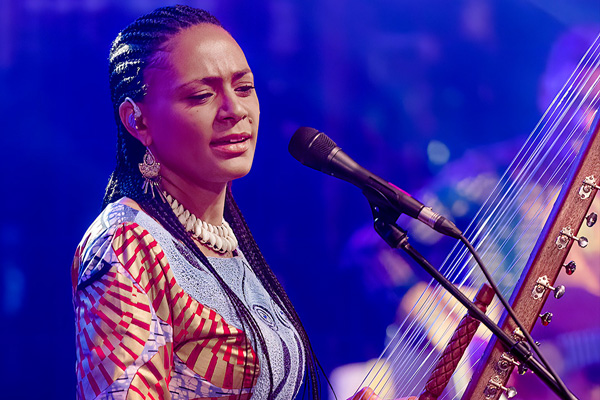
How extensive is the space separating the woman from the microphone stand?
1.31 feet

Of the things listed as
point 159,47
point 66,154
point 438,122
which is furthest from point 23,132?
point 438,122

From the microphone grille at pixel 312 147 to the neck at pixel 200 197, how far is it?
1.14ft

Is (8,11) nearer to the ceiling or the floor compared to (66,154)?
nearer to the ceiling

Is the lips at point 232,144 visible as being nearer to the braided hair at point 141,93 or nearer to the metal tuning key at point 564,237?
the braided hair at point 141,93

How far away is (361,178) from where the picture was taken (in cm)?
95

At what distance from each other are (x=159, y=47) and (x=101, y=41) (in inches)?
11.4

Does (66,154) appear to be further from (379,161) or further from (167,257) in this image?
(379,161)

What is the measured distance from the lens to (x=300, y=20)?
166cm

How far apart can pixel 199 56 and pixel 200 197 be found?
283mm

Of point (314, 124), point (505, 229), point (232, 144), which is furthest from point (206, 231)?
point (505, 229)

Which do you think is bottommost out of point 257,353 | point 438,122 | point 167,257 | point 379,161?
point 257,353

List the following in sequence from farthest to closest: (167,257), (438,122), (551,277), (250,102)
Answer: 1. (438,122)
2. (250,102)
3. (167,257)
4. (551,277)

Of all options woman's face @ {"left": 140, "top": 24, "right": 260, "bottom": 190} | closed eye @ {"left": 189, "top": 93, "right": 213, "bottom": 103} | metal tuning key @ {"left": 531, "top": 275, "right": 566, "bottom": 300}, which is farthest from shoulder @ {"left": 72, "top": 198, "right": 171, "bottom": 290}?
metal tuning key @ {"left": 531, "top": 275, "right": 566, "bottom": 300}

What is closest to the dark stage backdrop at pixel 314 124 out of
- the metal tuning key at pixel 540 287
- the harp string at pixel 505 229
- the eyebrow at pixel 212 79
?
the harp string at pixel 505 229
